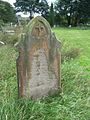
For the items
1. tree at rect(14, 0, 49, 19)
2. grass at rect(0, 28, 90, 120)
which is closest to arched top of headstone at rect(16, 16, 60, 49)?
grass at rect(0, 28, 90, 120)

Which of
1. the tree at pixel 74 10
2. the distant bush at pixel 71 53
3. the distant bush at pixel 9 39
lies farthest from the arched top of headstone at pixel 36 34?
the tree at pixel 74 10

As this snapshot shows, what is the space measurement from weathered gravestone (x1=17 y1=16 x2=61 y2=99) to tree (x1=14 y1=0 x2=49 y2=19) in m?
67.8

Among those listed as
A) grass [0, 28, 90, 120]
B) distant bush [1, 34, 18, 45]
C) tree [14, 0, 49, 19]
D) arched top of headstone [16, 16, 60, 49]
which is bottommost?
grass [0, 28, 90, 120]

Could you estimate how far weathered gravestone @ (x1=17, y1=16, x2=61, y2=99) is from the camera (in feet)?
17.5

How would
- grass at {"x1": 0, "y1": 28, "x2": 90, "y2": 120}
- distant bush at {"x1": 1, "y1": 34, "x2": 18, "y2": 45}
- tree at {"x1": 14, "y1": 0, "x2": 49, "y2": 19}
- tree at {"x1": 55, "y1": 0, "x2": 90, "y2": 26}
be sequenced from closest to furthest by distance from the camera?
grass at {"x1": 0, "y1": 28, "x2": 90, "y2": 120}
distant bush at {"x1": 1, "y1": 34, "x2": 18, "y2": 45}
tree at {"x1": 55, "y1": 0, "x2": 90, "y2": 26}
tree at {"x1": 14, "y1": 0, "x2": 49, "y2": 19}

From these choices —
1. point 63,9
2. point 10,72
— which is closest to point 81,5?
point 63,9

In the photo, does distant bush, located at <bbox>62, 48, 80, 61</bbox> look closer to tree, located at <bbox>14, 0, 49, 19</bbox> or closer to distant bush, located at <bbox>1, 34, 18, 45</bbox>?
distant bush, located at <bbox>1, 34, 18, 45</bbox>

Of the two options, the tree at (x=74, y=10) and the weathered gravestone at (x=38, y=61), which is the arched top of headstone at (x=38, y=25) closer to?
the weathered gravestone at (x=38, y=61)

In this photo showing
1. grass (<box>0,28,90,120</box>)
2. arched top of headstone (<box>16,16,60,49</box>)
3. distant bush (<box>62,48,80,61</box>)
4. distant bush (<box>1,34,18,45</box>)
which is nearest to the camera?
grass (<box>0,28,90,120</box>)

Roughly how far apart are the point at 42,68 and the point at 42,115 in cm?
111

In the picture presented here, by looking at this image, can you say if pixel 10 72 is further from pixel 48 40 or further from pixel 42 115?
→ pixel 42 115

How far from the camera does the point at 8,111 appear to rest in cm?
456

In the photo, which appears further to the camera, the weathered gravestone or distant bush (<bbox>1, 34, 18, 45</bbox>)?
distant bush (<bbox>1, 34, 18, 45</bbox>)

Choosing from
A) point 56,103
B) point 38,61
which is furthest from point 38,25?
point 56,103
